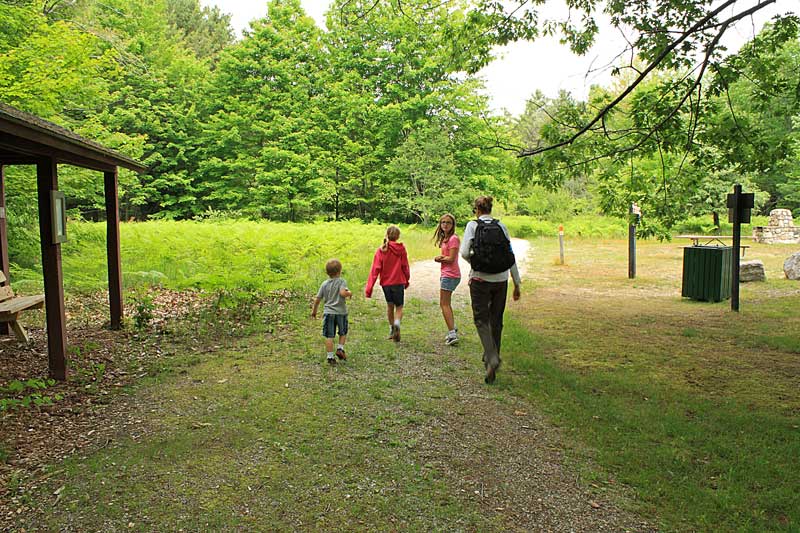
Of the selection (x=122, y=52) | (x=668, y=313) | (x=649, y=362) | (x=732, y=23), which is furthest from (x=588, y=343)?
(x=122, y=52)

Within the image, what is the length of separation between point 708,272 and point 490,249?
7.65 meters

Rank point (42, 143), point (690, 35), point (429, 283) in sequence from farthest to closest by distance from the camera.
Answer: point (429, 283) → point (690, 35) → point (42, 143)

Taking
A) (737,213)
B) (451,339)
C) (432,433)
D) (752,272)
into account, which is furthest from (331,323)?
(752,272)

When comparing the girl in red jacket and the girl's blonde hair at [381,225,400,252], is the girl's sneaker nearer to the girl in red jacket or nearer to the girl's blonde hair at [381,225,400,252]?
the girl in red jacket

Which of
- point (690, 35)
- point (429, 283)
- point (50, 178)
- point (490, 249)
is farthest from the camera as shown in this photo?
point (429, 283)

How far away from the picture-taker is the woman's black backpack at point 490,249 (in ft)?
18.8

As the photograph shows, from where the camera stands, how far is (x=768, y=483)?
149 inches

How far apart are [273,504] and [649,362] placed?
16.8ft

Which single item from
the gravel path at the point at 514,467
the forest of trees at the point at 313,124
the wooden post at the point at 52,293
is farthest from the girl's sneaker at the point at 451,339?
the forest of trees at the point at 313,124

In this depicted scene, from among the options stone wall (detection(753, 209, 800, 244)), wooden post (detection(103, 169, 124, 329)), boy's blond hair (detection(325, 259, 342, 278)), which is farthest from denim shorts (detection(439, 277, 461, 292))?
stone wall (detection(753, 209, 800, 244))

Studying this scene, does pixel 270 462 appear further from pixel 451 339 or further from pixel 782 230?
pixel 782 230

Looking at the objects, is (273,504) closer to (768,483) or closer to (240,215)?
(768,483)

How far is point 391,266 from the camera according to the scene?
7.53m

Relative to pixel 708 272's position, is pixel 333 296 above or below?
above
